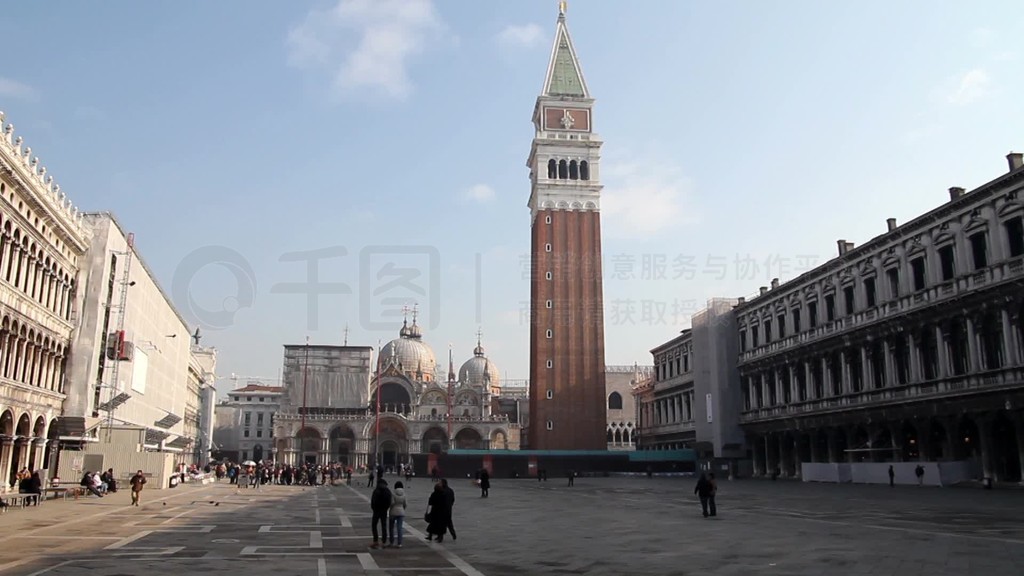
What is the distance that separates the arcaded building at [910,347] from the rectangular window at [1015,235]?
40 mm

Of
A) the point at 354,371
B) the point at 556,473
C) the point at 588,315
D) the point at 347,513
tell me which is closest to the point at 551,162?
the point at 588,315

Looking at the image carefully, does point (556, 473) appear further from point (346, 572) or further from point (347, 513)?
point (346, 572)

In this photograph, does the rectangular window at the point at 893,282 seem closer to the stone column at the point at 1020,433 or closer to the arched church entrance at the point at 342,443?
the stone column at the point at 1020,433

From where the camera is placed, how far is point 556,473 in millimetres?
68938

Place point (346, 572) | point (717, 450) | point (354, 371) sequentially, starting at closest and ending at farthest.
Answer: point (346, 572) → point (717, 450) → point (354, 371)

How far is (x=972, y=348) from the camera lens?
34.8 metres

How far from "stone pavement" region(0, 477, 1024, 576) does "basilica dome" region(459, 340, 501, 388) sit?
87037mm

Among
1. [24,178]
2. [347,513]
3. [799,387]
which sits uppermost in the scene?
[24,178]

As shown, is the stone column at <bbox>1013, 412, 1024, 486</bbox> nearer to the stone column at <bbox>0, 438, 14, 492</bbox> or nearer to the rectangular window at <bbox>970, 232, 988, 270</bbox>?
the rectangular window at <bbox>970, 232, 988, 270</bbox>

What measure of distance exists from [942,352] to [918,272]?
4450 millimetres

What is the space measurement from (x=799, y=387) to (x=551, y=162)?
36.7 meters

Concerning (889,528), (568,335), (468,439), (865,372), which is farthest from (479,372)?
(889,528)

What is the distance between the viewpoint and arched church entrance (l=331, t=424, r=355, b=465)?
9144 cm

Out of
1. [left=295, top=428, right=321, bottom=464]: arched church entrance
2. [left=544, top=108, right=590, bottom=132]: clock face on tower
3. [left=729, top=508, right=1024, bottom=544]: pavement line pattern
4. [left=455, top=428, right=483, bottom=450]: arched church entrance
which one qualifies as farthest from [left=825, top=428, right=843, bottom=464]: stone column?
[left=295, top=428, right=321, bottom=464]: arched church entrance
